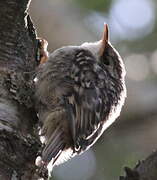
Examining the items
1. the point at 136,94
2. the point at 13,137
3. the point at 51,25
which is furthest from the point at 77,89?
the point at 51,25

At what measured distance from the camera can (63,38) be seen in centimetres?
734

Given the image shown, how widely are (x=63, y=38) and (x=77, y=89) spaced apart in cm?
290

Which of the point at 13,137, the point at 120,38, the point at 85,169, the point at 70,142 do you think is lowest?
the point at 85,169

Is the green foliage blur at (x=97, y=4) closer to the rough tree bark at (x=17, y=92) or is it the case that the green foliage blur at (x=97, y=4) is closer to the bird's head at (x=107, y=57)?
the bird's head at (x=107, y=57)

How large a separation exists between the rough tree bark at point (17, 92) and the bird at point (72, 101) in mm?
107

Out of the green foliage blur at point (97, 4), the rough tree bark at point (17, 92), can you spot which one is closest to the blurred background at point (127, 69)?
the green foliage blur at point (97, 4)

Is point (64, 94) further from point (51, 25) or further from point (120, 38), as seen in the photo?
point (120, 38)

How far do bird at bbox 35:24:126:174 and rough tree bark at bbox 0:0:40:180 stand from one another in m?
0.11

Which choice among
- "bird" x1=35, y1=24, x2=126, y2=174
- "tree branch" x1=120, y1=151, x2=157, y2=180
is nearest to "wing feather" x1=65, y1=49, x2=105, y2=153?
"bird" x1=35, y1=24, x2=126, y2=174

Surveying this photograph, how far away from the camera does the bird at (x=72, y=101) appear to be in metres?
4.30

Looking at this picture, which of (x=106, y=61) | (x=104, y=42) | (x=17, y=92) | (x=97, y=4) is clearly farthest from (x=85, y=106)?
(x=97, y=4)

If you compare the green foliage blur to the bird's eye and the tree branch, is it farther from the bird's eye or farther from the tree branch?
the tree branch

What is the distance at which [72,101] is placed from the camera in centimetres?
440

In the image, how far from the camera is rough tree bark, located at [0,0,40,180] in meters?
3.72
